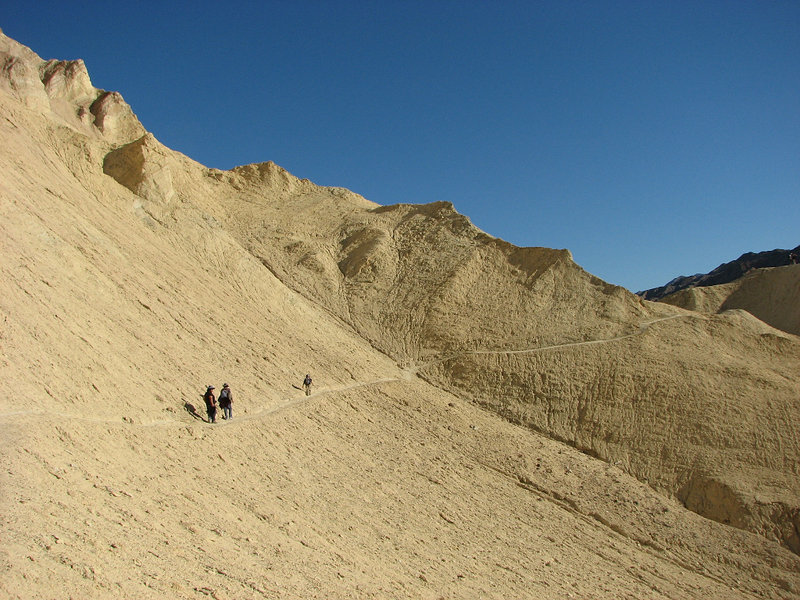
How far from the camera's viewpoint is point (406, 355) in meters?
Result: 23.7

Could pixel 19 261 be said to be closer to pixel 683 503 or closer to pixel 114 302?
pixel 114 302

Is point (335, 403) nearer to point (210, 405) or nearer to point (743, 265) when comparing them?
point (210, 405)

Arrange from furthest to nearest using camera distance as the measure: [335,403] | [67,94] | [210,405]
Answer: [67,94] → [335,403] → [210,405]

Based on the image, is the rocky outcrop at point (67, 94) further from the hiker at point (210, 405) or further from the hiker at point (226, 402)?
the hiker at point (210, 405)

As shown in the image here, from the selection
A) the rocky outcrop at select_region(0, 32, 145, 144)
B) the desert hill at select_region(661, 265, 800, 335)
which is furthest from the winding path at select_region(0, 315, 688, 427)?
the desert hill at select_region(661, 265, 800, 335)

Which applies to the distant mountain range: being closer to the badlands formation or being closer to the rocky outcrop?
the badlands formation

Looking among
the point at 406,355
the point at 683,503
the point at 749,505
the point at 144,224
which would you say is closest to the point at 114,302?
the point at 144,224

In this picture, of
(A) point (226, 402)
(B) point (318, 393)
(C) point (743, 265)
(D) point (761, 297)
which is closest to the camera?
(A) point (226, 402)

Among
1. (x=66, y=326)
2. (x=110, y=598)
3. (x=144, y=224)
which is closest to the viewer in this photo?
(x=110, y=598)

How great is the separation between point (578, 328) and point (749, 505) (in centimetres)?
869

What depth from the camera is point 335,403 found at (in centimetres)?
1750

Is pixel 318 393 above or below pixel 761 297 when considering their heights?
below

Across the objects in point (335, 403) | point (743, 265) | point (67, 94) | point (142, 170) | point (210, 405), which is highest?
point (743, 265)

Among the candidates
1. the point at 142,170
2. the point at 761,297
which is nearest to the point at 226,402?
the point at 142,170
